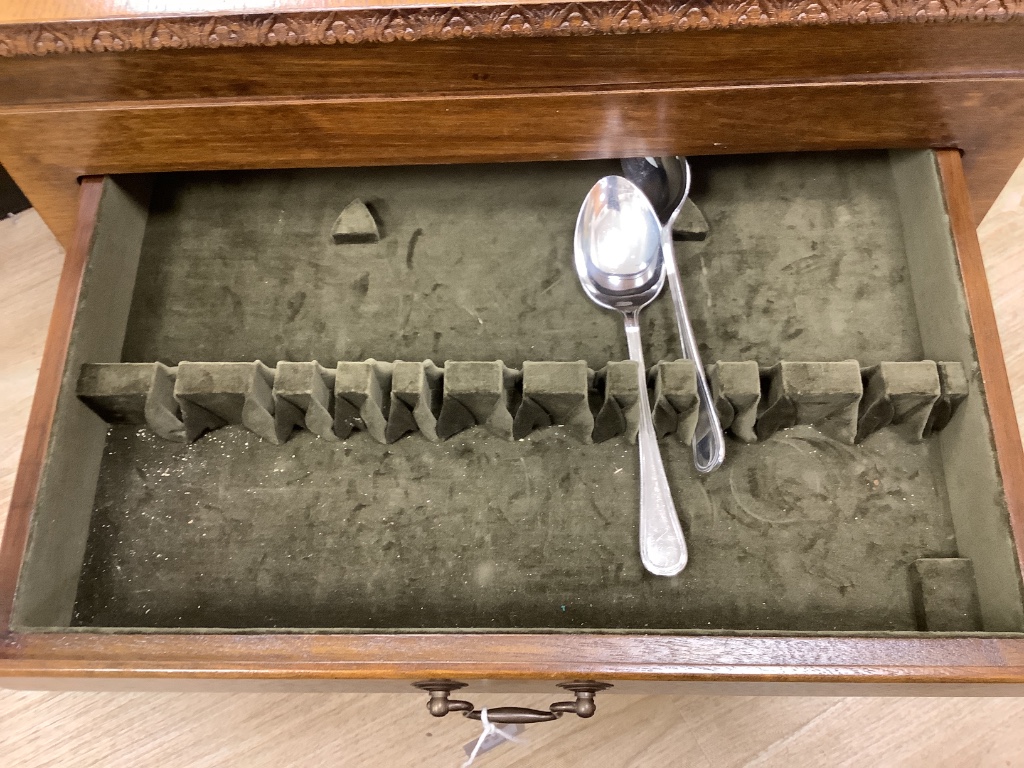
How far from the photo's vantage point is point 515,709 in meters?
0.51

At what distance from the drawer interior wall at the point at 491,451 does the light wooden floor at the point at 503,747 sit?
18 centimetres

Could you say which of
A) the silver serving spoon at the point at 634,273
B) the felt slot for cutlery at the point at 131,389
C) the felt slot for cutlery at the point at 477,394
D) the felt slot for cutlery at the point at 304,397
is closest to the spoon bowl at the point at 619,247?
the silver serving spoon at the point at 634,273

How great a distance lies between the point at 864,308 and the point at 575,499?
262 mm

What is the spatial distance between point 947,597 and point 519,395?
31 centimetres

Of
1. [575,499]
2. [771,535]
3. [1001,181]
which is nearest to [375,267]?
[575,499]

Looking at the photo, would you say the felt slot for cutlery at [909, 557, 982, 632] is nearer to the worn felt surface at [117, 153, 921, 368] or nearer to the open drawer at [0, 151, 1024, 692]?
the open drawer at [0, 151, 1024, 692]

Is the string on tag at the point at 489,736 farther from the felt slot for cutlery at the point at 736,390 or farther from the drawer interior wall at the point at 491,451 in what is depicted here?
the felt slot for cutlery at the point at 736,390

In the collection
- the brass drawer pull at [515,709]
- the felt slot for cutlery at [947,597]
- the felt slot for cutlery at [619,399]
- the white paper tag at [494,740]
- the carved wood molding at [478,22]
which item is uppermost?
the carved wood molding at [478,22]

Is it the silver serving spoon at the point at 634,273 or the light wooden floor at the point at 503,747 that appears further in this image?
the light wooden floor at the point at 503,747

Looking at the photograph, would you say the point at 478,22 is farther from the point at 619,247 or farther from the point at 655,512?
the point at 655,512

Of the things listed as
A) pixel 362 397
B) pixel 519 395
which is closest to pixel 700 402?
pixel 519 395

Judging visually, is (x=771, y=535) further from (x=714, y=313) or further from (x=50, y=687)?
(x=50, y=687)

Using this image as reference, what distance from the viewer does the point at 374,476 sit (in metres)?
0.53

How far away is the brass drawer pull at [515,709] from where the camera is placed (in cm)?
46
